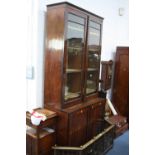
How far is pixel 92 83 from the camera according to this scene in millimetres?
2947

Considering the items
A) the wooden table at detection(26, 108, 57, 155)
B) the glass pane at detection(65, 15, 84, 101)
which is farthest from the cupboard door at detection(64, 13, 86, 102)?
the wooden table at detection(26, 108, 57, 155)

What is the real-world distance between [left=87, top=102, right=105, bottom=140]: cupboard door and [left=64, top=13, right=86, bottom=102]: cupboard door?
341 millimetres

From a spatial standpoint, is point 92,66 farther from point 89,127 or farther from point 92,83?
point 89,127

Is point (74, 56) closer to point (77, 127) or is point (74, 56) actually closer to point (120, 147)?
point (77, 127)

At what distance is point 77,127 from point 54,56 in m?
0.96

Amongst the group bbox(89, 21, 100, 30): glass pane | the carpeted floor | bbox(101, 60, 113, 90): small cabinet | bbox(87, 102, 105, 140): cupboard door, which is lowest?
the carpeted floor

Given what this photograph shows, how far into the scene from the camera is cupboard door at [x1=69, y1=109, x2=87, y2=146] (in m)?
2.28

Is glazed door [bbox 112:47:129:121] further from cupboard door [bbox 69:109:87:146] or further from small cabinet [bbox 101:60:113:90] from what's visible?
cupboard door [bbox 69:109:87:146]

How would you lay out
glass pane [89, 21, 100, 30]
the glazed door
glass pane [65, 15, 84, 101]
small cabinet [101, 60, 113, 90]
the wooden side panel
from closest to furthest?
the wooden side panel, glass pane [65, 15, 84, 101], glass pane [89, 21, 100, 30], small cabinet [101, 60, 113, 90], the glazed door

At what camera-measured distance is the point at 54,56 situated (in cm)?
224

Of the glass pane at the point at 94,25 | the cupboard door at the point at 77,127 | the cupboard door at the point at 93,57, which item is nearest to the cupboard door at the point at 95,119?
the cupboard door at the point at 77,127

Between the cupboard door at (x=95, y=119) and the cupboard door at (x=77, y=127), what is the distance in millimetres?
136

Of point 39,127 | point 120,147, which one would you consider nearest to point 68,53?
point 39,127

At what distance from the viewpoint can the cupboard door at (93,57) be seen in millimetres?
2660
